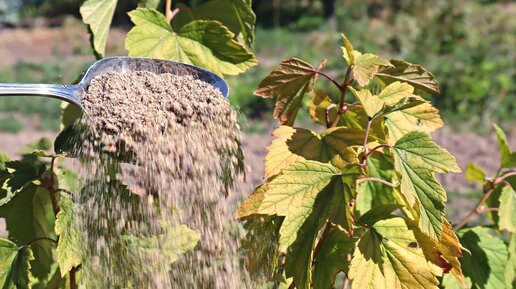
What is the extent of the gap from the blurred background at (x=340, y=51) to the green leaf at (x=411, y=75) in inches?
12.9

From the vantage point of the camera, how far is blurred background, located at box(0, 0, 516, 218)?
639 cm

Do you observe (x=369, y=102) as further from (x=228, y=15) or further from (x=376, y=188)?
(x=228, y=15)

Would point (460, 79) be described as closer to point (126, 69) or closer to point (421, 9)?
point (421, 9)

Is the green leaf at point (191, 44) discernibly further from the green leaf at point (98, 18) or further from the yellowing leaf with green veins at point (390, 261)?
the yellowing leaf with green veins at point (390, 261)

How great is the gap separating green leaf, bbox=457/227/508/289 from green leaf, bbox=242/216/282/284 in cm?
54

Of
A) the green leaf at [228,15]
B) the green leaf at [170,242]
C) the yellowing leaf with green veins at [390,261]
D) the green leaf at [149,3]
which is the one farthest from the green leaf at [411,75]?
the green leaf at [149,3]

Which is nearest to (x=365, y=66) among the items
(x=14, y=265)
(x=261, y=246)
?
(x=261, y=246)

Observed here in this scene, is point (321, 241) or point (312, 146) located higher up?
point (312, 146)

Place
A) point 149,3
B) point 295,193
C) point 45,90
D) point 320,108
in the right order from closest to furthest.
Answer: point 295,193 → point 45,90 → point 320,108 → point 149,3

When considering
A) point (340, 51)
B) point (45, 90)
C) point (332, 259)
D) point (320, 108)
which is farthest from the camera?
point (340, 51)

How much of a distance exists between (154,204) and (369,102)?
18.0 inches

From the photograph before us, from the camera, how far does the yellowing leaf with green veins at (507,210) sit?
63.1 inches

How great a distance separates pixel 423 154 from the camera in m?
1.29

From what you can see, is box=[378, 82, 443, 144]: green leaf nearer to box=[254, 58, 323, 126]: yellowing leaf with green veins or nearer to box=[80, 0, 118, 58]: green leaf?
box=[254, 58, 323, 126]: yellowing leaf with green veins
